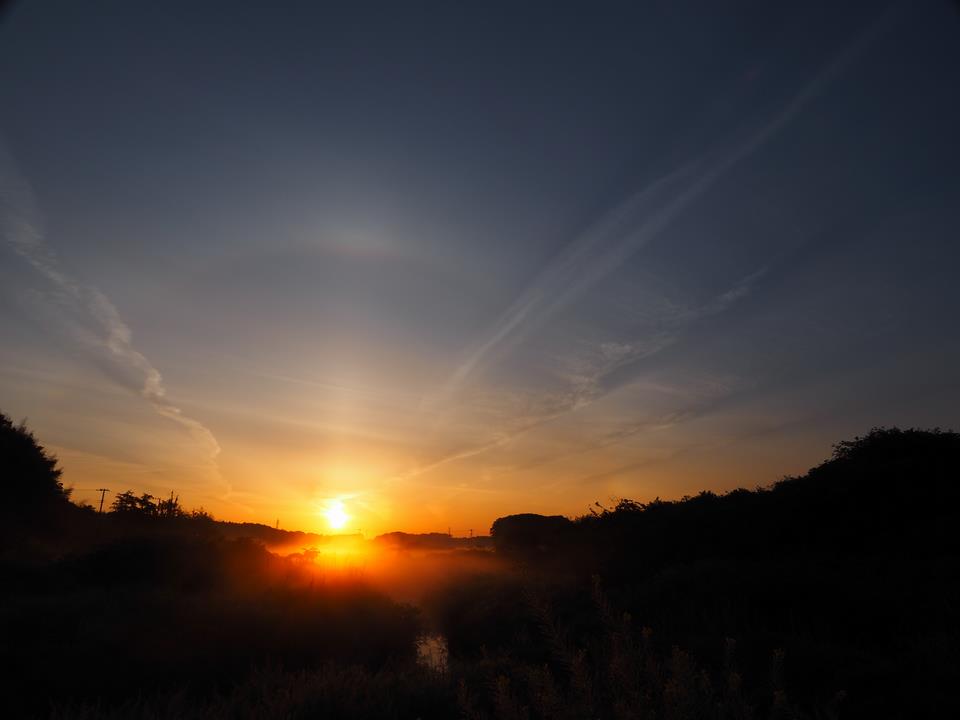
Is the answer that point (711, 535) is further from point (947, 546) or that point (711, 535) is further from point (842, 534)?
point (947, 546)

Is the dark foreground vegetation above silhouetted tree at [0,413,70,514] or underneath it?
underneath

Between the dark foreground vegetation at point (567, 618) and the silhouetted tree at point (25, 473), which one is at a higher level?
the silhouetted tree at point (25, 473)

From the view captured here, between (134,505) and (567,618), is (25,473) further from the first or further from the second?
(567,618)

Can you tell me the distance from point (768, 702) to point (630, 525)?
58.0 feet

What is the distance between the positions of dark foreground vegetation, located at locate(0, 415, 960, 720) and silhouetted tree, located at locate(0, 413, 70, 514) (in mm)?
128

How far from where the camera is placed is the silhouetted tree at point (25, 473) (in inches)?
1049

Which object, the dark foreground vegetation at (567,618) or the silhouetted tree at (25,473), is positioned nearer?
the dark foreground vegetation at (567,618)

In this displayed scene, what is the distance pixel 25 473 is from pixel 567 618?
29543mm

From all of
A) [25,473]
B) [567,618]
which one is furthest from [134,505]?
[567,618]

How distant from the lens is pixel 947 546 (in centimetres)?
1457

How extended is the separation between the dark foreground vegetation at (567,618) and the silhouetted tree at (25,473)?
13 cm

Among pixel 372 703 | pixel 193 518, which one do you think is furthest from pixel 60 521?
pixel 372 703

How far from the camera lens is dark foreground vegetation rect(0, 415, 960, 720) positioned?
718 cm

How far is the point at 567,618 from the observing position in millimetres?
16391
